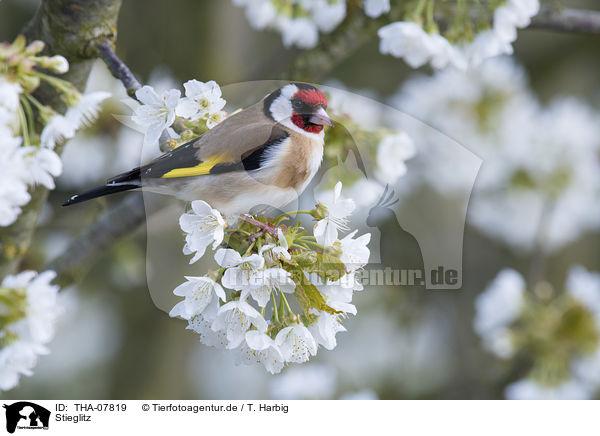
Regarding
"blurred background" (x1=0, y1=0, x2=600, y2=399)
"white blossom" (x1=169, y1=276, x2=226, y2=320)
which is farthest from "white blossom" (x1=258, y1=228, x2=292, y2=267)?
"blurred background" (x1=0, y1=0, x2=600, y2=399)

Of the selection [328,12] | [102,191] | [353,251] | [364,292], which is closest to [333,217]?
[353,251]

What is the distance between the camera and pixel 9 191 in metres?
1.27

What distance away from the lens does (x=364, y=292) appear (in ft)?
7.80

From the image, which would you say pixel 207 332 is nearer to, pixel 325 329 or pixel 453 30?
pixel 325 329

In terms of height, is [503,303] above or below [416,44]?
below

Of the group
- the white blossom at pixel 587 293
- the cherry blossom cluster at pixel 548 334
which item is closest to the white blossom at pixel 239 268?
the cherry blossom cluster at pixel 548 334

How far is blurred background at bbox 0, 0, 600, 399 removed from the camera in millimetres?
2639

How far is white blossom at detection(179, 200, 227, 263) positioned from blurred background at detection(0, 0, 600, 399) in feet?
3.77

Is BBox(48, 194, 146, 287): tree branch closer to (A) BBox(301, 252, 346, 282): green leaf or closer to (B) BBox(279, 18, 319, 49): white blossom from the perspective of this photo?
(B) BBox(279, 18, 319, 49): white blossom

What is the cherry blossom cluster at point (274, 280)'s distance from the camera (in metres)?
1.12

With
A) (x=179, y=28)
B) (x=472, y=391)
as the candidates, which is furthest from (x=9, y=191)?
(x=472, y=391)

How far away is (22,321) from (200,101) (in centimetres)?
64

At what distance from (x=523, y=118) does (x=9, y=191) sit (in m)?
2.51
